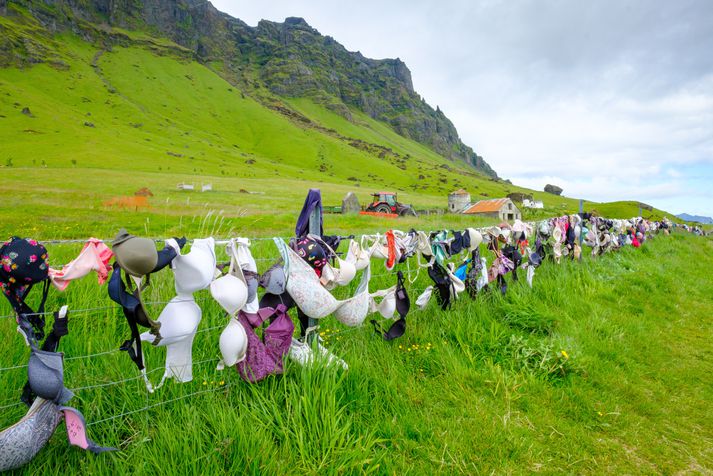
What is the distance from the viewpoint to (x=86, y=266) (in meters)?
2.01

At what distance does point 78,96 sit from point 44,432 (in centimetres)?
15359

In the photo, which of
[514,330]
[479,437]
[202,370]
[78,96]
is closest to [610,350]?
[514,330]

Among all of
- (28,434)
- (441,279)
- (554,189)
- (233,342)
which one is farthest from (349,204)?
(554,189)

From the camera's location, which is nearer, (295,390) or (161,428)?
(161,428)

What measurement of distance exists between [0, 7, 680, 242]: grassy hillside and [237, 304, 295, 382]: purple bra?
12.6m

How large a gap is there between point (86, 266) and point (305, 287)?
1418mm

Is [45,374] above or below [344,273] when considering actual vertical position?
below

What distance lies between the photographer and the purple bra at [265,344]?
2.41 m

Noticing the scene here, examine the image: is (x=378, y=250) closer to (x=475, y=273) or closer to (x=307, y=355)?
(x=307, y=355)

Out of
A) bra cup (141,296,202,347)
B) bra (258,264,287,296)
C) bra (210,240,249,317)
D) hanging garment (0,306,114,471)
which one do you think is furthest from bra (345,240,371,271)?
hanging garment (0,306,114,471)

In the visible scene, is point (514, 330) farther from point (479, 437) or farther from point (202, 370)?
point (202, 370)

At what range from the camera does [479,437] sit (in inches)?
97.9

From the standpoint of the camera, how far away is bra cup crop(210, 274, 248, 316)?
2.12m

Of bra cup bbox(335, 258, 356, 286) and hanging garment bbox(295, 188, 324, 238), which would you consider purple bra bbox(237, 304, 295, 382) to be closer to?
bra cup bbox(335, 258, 356, 286)
